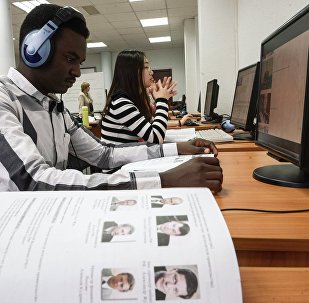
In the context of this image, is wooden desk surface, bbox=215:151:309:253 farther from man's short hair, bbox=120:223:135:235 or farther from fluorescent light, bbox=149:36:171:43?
fluorescent light, bbox=149:36:171:43

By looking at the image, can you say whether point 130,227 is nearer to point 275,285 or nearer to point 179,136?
point 275,285

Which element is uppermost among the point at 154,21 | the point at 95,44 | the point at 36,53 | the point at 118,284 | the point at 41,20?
the point at 154,21

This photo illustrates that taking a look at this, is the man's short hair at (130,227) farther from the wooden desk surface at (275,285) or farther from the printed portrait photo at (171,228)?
the wooden desk surface at (275,285)

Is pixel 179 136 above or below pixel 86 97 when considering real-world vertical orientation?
below

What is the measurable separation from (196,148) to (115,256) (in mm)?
822

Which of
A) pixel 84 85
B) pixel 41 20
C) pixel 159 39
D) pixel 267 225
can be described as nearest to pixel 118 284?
pixel 267 225

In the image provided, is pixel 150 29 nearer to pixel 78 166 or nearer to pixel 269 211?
pixel 78 166

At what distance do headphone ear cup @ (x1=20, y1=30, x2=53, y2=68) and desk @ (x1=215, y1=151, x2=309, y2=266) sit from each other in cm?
66

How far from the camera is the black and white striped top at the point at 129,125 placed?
1668mm

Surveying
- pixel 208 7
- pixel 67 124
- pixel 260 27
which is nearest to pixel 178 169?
pixel 67 124

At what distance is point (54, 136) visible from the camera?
43.1 inches

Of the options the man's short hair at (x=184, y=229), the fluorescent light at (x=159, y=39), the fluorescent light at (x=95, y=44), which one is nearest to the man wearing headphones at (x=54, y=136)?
the man's short hair at (x=184, y=229)

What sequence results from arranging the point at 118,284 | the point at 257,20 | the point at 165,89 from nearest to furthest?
the point at 118,284, the point at 165,89, the point at 257,20

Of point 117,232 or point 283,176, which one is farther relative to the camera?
point 283,176
